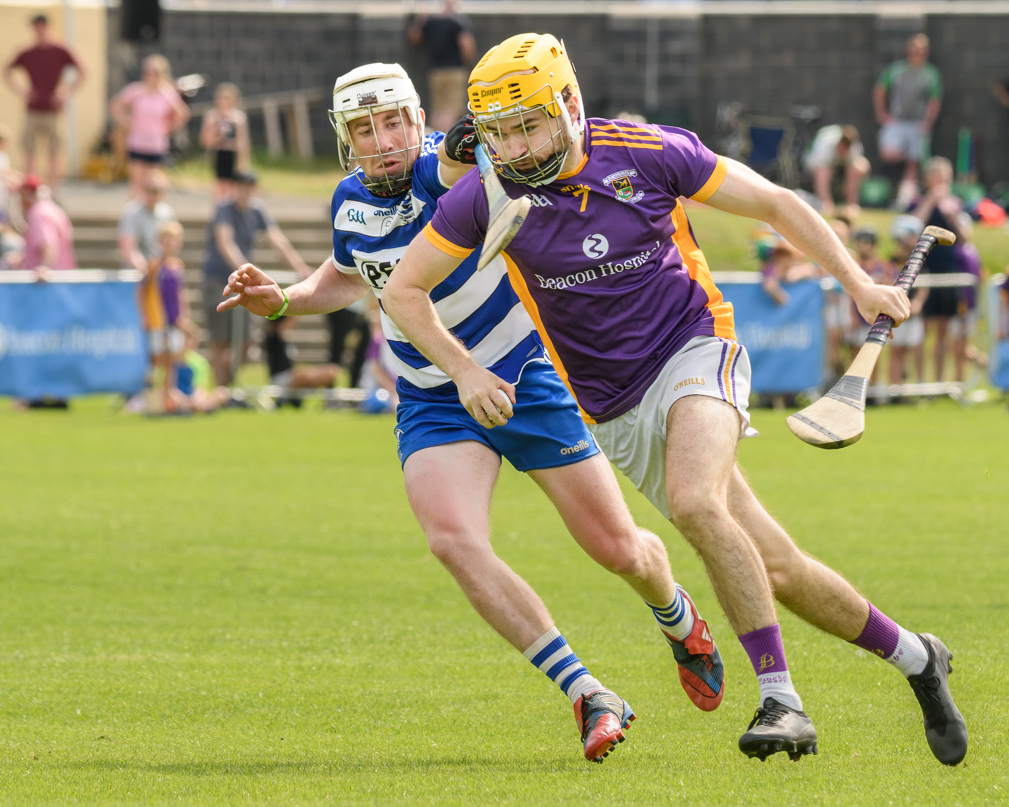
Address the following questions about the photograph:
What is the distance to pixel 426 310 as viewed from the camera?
15.8 ft

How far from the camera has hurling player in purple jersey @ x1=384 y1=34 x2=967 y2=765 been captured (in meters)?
4.60

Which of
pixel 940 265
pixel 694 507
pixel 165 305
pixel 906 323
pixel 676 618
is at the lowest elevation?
pixel 906 323

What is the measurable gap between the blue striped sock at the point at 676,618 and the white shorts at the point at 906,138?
67.4 ft

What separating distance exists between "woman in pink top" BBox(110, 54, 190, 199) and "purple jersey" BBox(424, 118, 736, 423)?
1492 centimetres

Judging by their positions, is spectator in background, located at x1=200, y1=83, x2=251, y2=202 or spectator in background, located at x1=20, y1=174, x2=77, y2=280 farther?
spectator in background, located at x1=200, y1=83, x2=251, y2=202

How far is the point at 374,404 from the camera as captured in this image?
15.5 m

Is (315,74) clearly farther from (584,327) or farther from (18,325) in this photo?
(584,327)

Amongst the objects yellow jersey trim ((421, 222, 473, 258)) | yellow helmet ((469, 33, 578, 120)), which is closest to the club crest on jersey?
yellow helmet ((469, 33, 578, 120))

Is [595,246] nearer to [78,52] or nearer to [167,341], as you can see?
[167,341]

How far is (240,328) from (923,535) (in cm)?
910

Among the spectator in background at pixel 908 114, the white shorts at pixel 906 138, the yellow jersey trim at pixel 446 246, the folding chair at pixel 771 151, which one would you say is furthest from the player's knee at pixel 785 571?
the white shorts at pixel 906 138

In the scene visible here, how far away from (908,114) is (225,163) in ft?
39.5

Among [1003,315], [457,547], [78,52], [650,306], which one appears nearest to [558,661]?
[457,547]

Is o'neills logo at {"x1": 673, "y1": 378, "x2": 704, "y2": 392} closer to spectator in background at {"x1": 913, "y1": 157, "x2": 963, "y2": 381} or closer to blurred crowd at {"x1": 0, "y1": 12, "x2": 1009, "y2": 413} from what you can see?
blurred crowd at {"x1": 0, "y1": 12, "x2": 1009, "y2": 413}
